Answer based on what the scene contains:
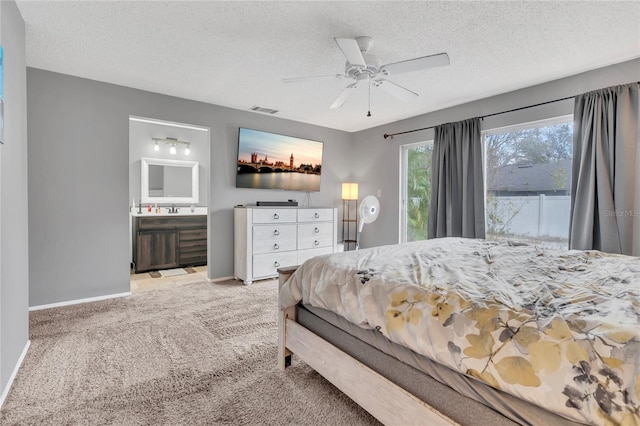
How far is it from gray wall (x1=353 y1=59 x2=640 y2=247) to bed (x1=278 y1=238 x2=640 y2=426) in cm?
193

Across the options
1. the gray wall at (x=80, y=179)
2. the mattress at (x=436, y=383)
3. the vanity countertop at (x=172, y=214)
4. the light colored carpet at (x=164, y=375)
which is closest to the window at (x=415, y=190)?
the light colored carpet at (x=164, y=375)

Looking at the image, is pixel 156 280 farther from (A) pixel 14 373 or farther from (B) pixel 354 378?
(B) pixel 354 378

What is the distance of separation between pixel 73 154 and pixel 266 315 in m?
2.68

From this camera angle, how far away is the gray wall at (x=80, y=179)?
3.10 meters

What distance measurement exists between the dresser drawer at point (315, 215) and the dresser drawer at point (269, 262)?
1.72ft

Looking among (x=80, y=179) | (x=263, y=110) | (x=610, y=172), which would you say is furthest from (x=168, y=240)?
(x=610, y=172)

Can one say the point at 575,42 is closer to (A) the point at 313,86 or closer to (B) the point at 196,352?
(A) the point at 313,86

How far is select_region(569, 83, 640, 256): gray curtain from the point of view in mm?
2721

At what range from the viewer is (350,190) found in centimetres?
538

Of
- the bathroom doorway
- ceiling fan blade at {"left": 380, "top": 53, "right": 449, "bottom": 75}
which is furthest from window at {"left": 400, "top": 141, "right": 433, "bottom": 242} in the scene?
the bathroom doorway

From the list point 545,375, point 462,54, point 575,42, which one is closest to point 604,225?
point 575,42

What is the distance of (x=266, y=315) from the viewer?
297cm

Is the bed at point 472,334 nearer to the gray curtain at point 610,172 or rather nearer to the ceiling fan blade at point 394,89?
the gray curtain at point 610,172

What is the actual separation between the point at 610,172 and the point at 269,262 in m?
3.75
